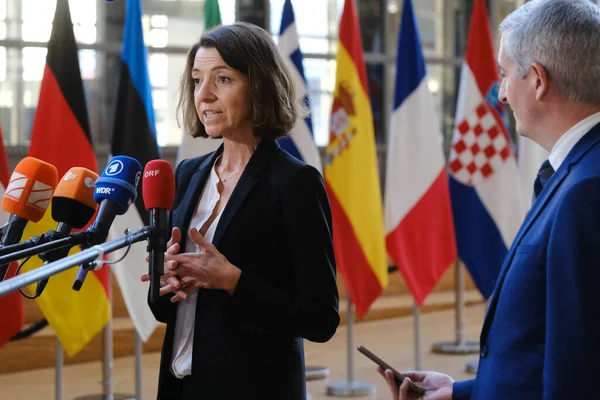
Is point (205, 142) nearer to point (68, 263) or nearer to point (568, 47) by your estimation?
point (568, 47)

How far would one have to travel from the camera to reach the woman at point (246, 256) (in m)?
1.86

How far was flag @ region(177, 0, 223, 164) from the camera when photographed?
4.70 meters

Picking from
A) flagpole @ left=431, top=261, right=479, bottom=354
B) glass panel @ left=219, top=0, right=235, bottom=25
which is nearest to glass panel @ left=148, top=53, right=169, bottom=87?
glass panel @ left=219, top=0, right=235, bottom=25

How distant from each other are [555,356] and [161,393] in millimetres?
914

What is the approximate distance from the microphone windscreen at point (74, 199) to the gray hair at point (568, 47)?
0.73 meters

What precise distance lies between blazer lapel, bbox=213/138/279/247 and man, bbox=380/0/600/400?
0.62 meters

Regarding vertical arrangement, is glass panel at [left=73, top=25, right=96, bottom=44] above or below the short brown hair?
above

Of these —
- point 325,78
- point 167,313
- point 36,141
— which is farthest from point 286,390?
point 325,78

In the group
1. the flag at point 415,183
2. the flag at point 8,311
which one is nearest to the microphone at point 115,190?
the flag at point 8,311

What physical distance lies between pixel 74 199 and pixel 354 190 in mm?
3899

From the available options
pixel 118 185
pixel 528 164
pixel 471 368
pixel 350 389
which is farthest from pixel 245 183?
pixel 528 164

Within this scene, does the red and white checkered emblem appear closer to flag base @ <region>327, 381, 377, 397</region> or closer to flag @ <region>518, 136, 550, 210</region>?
flag @ <region>518, 136, 550, 210</region>

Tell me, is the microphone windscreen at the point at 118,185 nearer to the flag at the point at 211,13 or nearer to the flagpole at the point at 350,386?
the flag at the point at 211,13

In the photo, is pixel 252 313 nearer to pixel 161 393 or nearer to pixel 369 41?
pixel 161 393
